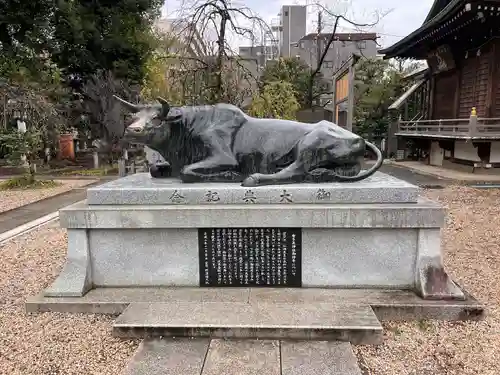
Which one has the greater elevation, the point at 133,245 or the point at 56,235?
the point at 133,245

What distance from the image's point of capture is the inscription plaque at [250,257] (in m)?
3.81

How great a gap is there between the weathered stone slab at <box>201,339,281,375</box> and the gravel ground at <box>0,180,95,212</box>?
7.73m

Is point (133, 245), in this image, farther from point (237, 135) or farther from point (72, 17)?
point (72, 17)

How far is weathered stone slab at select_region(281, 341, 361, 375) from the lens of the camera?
2807mm

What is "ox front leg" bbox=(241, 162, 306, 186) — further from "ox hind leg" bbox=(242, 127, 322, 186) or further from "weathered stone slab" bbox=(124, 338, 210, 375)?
"weathered stone slab" bbox=(124, 338, 210, 375)

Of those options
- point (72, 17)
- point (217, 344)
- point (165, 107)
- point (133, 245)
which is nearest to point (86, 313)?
point (133, 245)

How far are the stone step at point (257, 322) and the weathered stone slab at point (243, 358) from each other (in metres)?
0.07

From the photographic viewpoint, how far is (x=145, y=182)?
14.1 feet

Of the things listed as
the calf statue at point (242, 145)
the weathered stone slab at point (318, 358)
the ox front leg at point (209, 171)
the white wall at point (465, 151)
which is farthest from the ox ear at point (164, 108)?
the white wall at point (465, 151)

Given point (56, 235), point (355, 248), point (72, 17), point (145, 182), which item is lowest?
point (56, 235)

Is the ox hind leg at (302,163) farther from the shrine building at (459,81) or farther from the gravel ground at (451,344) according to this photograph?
the shrine building at (459,81)

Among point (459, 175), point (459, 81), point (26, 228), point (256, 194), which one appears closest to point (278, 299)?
point (256, 194)

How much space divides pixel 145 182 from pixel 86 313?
1.34 metres

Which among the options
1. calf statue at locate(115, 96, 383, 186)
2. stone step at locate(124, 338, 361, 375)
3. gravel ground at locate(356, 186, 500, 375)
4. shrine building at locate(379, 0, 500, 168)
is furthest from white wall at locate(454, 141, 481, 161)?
stone step at locate(124, 338, 361, 375)
